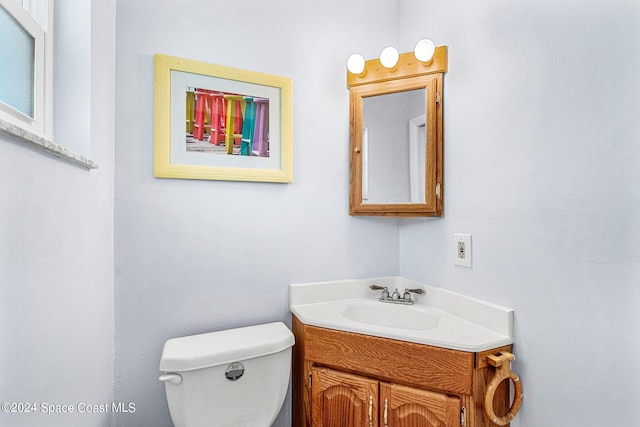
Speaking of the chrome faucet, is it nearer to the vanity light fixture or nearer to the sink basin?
the sink basin

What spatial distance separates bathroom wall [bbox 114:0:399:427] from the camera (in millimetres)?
1181

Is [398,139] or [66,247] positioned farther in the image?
[398,139]

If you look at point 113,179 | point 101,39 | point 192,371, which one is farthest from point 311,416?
point 101,39

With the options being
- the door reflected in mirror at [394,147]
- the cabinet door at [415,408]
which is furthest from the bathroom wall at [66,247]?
the door reflected in mirror at [394,147]

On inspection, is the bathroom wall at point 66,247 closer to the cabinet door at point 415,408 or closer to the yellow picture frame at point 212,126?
the yellow picture frame at point 212,126

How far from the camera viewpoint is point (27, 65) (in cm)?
80

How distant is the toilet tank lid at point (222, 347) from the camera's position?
3.32ft

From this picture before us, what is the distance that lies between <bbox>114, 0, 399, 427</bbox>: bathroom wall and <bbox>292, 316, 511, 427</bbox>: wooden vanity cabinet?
0.29 metres

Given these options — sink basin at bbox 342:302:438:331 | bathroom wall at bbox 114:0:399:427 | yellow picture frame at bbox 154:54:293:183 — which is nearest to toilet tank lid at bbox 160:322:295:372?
bathroom wall at bbox 114:0:399:427

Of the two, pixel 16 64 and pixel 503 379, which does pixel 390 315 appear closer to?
pixel 503 379

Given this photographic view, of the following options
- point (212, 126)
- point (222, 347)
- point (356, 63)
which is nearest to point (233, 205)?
point (212, 126)

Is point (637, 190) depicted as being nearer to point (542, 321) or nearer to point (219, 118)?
point (542, 321)

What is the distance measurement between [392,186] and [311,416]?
1.03 metres

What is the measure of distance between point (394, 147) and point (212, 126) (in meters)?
0.83
